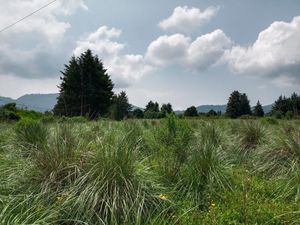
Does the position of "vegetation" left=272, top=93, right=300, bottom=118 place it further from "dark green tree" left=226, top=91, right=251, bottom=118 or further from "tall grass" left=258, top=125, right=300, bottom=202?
"dark green tree" left=226, top=91, right=251, bottom=118

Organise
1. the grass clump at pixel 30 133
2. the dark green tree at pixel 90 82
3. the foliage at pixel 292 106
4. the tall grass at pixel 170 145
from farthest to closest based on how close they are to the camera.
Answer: the dark green tree at pixel 90 82 → the foliage at pixel 292 106 → the grass clump at pixel 30 133 → the tall grass at pixel 170 145

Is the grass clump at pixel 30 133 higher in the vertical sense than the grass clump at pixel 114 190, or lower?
higher

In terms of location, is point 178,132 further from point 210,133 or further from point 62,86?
point 62,86

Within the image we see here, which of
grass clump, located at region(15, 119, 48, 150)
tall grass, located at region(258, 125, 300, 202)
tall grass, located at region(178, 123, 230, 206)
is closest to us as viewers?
tall grass, located at region(178, 123, 230, 206)

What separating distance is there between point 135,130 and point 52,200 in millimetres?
3774

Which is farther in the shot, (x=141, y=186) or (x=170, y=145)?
(x=170, y=145)

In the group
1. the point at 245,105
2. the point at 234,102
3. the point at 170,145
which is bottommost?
the point at 170,145

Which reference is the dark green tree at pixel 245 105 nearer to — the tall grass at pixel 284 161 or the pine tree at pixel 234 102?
the pine tree at pixel 234 102

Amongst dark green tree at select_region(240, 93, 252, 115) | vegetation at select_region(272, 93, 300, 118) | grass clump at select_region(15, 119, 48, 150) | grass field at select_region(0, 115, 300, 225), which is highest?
dark green tree at select_region(240, 93, 252, 115)

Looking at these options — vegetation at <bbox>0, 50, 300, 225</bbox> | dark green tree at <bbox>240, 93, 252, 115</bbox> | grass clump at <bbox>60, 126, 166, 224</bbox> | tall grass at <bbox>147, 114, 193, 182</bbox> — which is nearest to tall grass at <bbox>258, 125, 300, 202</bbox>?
vegetation at <bbox>0, 50, 300, 225</bbox>

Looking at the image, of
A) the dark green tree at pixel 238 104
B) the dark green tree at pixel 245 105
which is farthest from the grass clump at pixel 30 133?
the dark green tree at pixel 245 105

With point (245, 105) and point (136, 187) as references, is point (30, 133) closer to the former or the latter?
point (136, 187)

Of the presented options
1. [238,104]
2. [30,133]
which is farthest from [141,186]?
[238,104]

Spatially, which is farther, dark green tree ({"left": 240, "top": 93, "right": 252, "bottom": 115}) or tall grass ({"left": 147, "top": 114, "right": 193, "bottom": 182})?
dark green tree ({"left": 240, "top": 93, "right": 252, "bottom": 115})
